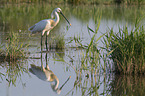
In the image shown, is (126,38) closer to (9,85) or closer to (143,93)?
(143,93)

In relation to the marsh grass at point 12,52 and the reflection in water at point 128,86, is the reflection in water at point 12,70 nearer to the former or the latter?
the marsh grass at point 12,52

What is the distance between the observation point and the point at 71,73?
6652 millimetres

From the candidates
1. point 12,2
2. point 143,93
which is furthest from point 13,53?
point 12,2

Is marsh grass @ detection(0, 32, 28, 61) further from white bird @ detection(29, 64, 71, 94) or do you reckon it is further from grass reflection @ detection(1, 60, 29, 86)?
white bird @ detection(29, 64, 71, 94)

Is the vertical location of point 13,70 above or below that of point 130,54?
below

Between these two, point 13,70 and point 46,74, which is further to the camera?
point 13,70

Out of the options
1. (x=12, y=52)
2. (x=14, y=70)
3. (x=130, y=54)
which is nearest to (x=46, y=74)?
(x=14, y=70)

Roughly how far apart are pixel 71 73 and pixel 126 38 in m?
1.30

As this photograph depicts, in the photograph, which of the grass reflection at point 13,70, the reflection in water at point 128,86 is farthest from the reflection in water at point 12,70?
the reflection in water at point 128,86

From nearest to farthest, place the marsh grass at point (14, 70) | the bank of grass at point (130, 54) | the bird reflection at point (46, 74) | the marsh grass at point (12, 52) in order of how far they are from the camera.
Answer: the bird reflection at point (46, 74) < the marsh grass at point (14, 70) < the bank of grass at point (130, 54) < the marsh grass at point (12, 52)

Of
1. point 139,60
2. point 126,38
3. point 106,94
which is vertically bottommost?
point 106,94

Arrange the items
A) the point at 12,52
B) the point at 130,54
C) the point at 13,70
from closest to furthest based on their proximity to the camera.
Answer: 1. the point at 130,54
2. the point at 13,70
3. the point at 12,52

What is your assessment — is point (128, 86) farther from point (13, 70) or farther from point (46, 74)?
point (13, 70)

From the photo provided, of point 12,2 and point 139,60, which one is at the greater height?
point 12,2
